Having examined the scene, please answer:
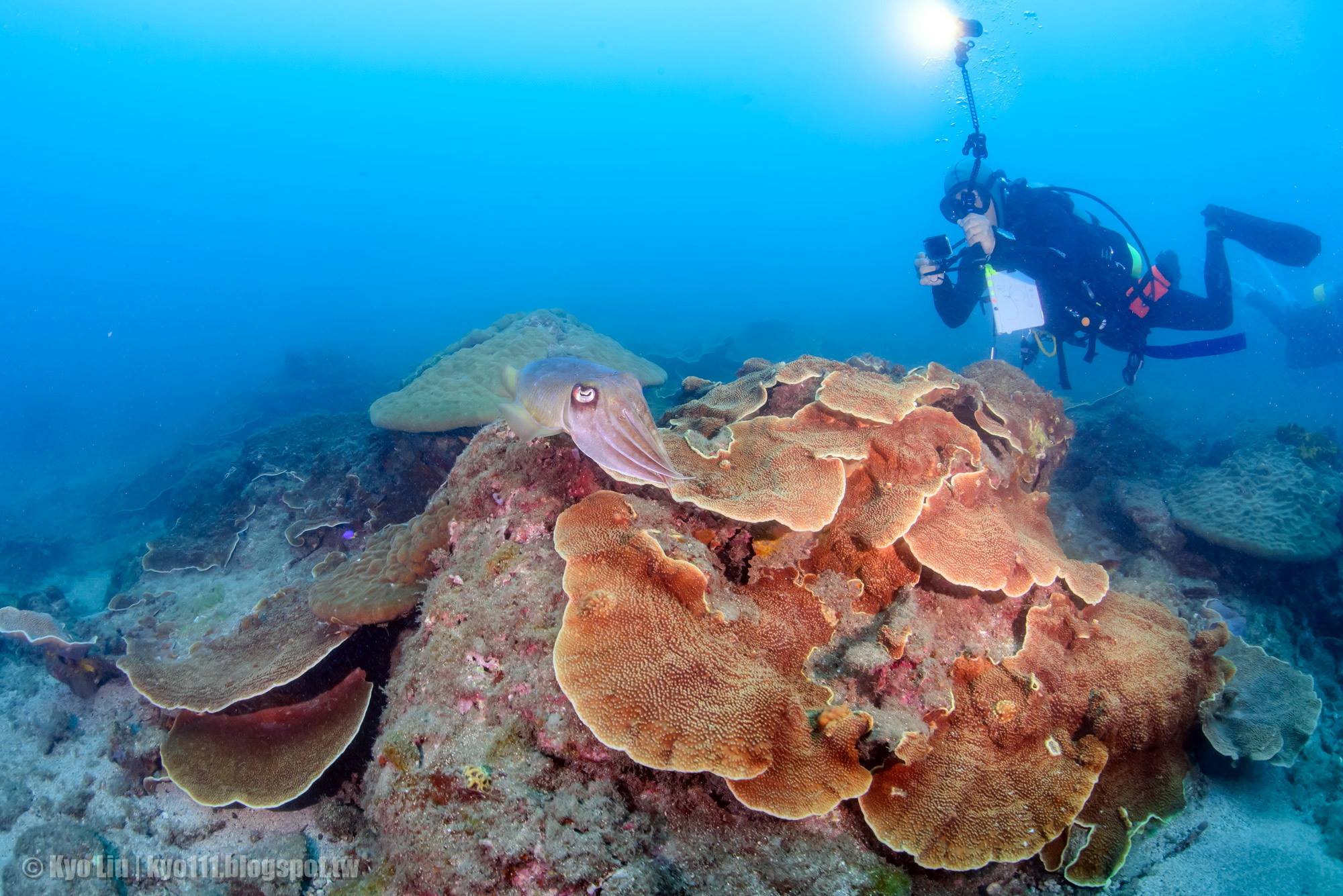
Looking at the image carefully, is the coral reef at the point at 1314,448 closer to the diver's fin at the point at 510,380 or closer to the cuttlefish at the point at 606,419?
the cuttlefish at the point at 606,419

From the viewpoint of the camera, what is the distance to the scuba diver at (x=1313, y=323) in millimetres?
16828

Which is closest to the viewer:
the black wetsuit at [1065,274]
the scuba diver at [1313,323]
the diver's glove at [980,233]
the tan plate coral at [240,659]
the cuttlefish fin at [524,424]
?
the cuttlefish fin at [524,424]

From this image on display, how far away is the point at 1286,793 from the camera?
348 cm

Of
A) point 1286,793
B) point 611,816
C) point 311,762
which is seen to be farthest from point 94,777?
point 1286,793

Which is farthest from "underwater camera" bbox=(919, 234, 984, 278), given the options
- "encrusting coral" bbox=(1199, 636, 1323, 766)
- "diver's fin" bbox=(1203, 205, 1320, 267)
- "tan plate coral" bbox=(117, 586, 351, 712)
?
"tan plate coral" bbox=(117, 586, 351, 712)

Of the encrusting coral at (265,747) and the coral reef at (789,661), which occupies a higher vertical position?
the coral reef at (789,661)

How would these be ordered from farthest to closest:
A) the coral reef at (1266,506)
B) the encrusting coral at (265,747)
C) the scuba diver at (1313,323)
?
the scuba diver at (1313,323) → the coral reef at (1266,506) → the encrusting coral at (265,747)

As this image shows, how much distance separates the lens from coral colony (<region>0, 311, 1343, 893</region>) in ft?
8.11

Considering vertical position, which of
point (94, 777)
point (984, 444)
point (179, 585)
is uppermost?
point (984, 444)

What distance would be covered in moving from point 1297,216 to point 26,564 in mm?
103571

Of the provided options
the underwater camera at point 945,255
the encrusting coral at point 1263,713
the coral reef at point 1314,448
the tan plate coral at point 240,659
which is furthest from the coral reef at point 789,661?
the coral reef at point 1314,448

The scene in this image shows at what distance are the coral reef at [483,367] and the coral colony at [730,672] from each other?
2787 millimetres

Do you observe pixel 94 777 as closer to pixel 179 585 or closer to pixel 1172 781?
pixel 179 585

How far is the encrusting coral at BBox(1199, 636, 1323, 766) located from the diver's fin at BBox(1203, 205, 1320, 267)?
10.0 meters
